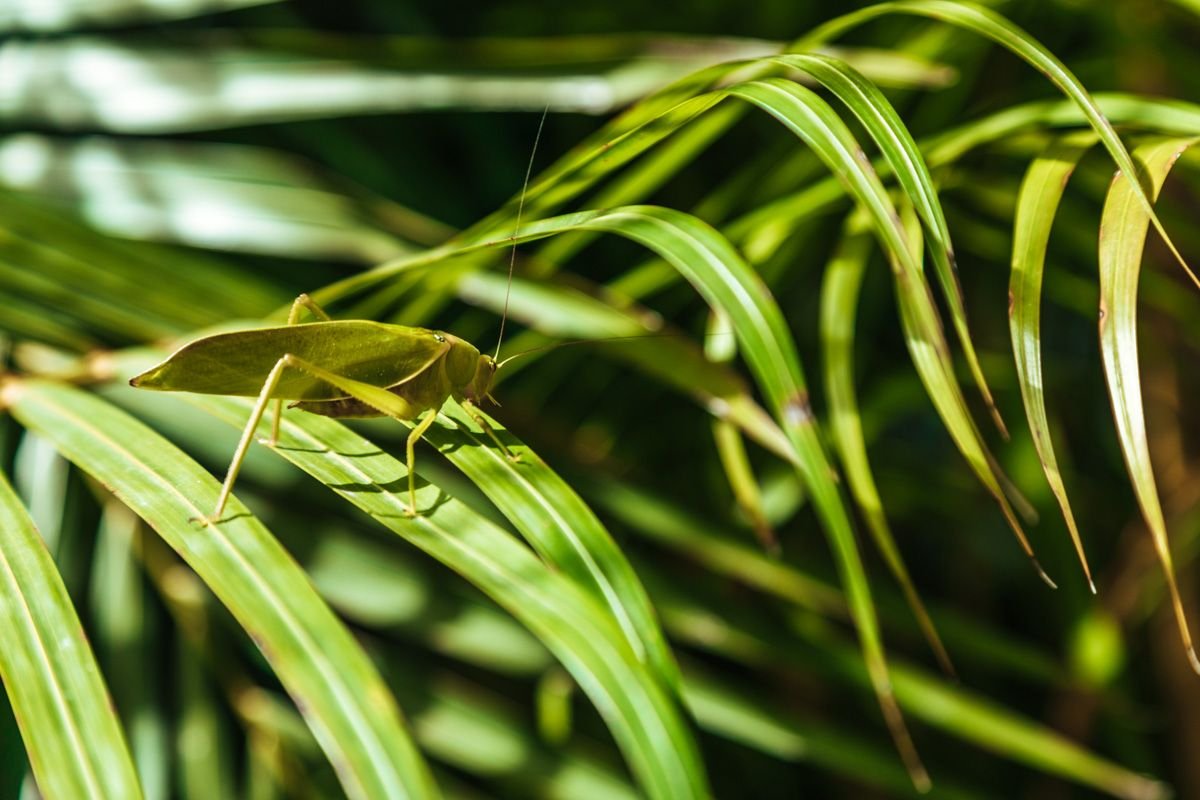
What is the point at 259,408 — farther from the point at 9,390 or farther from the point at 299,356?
the point at 9,390

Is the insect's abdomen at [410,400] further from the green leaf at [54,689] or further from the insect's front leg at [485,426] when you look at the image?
the green leaf at [54,689]

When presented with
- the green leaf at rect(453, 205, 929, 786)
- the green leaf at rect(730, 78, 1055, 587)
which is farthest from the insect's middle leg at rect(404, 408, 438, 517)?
the green leaf at rect(730, 78, 1055, 587)

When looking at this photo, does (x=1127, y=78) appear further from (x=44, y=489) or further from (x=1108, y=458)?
(x=44, y=489)

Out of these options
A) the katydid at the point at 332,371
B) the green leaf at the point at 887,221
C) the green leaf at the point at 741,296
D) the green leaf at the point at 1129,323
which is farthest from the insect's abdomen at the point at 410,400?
the green leaf at the point at 1129,323

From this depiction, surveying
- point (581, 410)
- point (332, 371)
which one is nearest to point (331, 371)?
point (332, 371)

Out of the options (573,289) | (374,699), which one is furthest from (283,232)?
(374,699)

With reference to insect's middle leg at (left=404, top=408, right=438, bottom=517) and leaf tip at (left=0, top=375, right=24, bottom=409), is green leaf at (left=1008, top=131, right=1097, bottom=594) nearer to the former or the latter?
insect's middle leg at (left=404, top=408, right=438, bottom=517)
